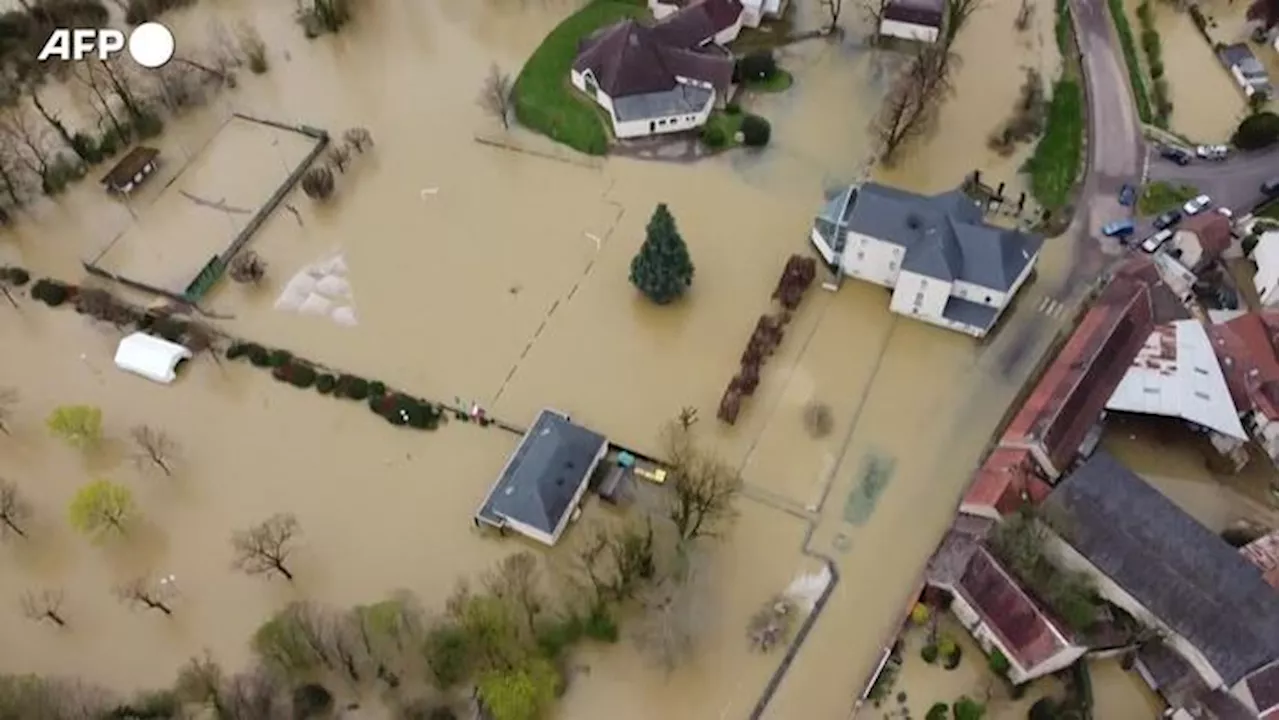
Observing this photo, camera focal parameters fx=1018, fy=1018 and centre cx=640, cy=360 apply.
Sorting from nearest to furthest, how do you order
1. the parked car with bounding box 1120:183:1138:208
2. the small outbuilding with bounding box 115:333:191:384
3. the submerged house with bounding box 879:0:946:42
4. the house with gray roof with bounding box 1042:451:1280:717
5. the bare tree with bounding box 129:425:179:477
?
the house with gray roof with bounding box 1042:451:1280:717
the bare tree with bounding box 129:425:179:477
the small outbuilding with bounding box 115:333:191:384
the parked car with bounding box 1120:183:1138:208
the submerged house with bounding box 879:0:946:42

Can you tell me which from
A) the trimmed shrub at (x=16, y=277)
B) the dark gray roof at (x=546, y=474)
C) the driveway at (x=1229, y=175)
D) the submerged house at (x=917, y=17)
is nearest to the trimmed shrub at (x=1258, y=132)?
the driveway at (x=1229, y=175)

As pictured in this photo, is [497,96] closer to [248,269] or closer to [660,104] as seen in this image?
[660,104]

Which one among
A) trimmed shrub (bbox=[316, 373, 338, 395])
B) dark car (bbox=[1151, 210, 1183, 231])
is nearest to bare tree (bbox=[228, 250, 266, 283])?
trimmed shrub (bbox=[316, 373, 338, 395])


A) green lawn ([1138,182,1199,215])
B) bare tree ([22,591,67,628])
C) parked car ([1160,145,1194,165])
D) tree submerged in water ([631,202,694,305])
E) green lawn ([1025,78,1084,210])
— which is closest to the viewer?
bare tree ([22,591,67,628])

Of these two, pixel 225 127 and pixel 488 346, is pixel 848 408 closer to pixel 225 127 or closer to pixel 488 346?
pixel 488 346

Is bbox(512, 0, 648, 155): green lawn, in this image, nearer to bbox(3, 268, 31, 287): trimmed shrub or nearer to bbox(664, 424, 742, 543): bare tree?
bbox(664, 424, 742, 543): bare tree

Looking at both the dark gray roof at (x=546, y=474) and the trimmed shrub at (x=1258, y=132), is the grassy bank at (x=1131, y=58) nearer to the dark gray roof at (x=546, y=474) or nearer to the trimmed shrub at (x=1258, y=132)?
the trimmed shrub at (x=1258, y=132)
